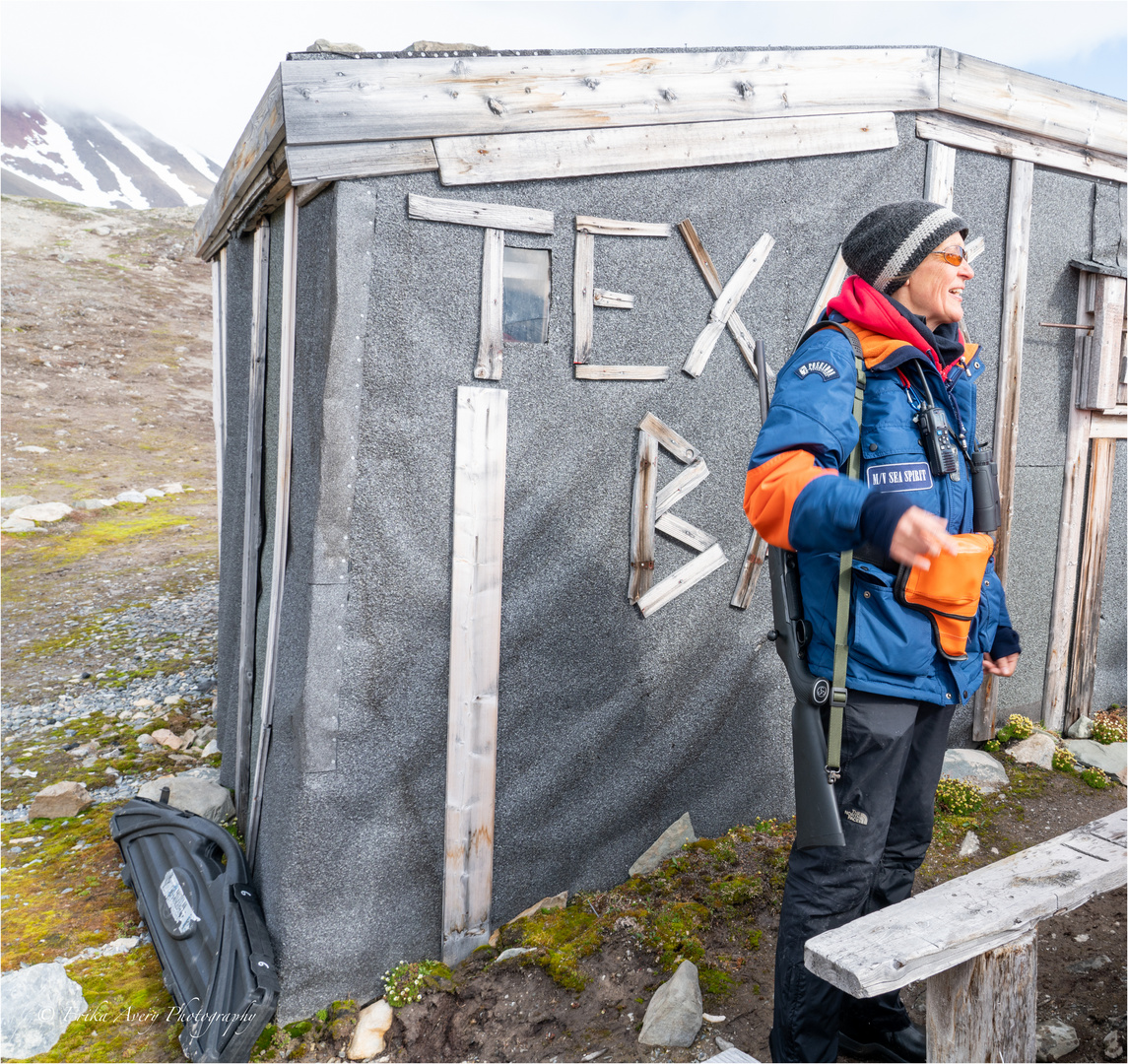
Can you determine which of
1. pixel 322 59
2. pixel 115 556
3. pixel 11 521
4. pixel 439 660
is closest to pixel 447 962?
pixel 439 660

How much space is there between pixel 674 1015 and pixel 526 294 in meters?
2.85

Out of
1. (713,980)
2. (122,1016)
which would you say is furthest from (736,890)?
(122,1016)

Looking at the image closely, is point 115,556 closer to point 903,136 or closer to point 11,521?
point 11,521

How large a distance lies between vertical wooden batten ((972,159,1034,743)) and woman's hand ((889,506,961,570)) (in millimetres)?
3444

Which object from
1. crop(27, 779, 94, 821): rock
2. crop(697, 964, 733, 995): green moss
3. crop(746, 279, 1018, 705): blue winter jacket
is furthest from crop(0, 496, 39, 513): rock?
crop(746, 279, 1018, 705): blue winter jacket

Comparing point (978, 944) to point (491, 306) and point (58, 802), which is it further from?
point (58, 802)

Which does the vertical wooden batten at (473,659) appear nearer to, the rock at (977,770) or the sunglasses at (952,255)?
the sunglasses at (952,255)

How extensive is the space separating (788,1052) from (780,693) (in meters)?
2.08

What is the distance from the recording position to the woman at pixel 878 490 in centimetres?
211

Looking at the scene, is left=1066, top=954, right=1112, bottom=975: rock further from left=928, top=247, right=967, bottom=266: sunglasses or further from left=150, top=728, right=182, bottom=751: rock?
left=150, top=728, right=182, bottom=751: rock

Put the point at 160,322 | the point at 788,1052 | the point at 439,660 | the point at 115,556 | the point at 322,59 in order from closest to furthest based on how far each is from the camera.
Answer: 1. the point at 788,1052
2. the point at 322,59
3. the point at 439,660
4. the point at 115,556
5. the point at 160,322

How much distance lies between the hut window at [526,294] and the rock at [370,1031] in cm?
275

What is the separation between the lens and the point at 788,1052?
2.30 meters

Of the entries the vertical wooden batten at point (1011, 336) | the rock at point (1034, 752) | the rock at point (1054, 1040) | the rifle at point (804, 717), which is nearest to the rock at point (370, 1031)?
the rifle at point (804, 717)
